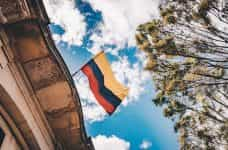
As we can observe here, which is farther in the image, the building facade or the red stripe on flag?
the red stripe on flag

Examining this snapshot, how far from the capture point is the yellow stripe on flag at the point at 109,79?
8.61 meters

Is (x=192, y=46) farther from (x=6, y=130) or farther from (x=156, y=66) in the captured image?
(x=6, y=130)

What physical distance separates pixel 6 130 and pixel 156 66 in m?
5.46

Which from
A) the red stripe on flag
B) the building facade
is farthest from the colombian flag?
the building facade

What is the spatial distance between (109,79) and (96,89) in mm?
462

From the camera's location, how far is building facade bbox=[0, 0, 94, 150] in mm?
6574

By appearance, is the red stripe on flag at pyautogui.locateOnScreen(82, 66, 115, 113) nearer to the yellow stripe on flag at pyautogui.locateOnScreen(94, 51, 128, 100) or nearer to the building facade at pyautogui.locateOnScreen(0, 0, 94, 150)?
the yellow stripe on flag at pyautogui.locateOnScreen(94, 51, 128, 100)

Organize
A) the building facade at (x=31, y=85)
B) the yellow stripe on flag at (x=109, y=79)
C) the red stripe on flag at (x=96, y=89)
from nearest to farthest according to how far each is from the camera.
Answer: the building facade at (x=31, y=85)
the red stripe on flag at (x=96, y=89)
the yellow stripe on flag at (x=109, y=79)

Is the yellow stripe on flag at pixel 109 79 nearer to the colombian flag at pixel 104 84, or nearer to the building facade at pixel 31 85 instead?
the colombian flag at pixel 104 84

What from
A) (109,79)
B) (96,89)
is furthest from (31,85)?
(109,79)

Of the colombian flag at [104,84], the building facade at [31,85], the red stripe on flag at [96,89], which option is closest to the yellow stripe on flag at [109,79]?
the colombian flag at [104,84]

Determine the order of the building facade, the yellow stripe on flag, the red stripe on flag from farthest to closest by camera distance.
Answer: the yellow stripe on flag, the red stripe on flag, the building facade

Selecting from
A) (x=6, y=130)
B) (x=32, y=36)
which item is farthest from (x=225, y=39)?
(x=6, y=130)

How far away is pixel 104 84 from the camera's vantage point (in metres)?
8.61
